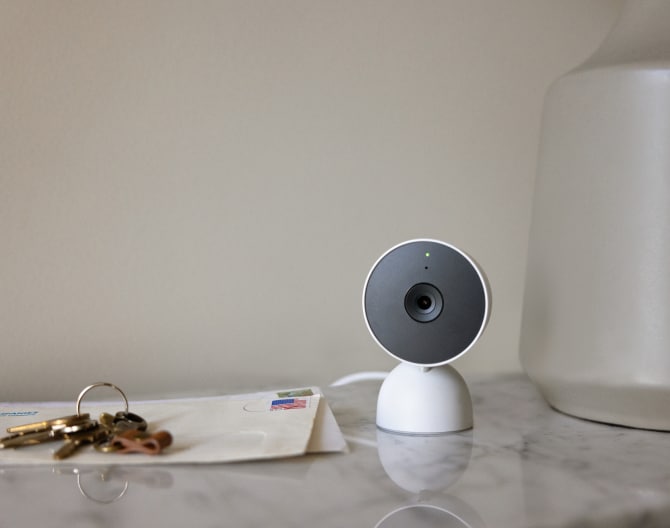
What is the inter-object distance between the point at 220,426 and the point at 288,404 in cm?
9

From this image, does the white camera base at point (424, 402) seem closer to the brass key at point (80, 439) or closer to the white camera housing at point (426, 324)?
the white camera housing at point (426, 324)

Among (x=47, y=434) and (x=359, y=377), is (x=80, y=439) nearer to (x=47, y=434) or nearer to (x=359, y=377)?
(x=47, y=434)

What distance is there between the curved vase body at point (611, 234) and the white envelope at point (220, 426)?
0.78 feet

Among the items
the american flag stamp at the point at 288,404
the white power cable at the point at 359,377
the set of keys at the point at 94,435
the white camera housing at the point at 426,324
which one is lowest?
the white power cable at the point at 359,377

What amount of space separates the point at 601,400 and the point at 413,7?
0.55m

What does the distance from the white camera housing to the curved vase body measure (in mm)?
96

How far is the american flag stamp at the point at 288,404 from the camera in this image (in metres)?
0.74

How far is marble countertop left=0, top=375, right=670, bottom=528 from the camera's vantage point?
49cm

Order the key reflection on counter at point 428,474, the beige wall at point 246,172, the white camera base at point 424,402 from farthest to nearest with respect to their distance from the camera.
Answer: the beige wall at point 246,172, the white camera base at point 424,402, the key reflection on counter at point 428,474

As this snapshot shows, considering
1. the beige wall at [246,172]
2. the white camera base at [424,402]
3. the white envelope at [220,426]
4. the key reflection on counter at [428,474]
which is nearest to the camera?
the key reflection on counter at [428,474]

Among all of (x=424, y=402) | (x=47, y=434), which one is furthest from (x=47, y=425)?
Answer: (x=424, y=402)

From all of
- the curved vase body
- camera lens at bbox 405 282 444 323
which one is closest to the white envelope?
camera lens at bbox 405 282 444 323

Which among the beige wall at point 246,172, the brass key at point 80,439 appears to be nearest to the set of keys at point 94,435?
the brass key at point 80,439

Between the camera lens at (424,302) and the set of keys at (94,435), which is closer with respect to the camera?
the set of keys at (94,435)
